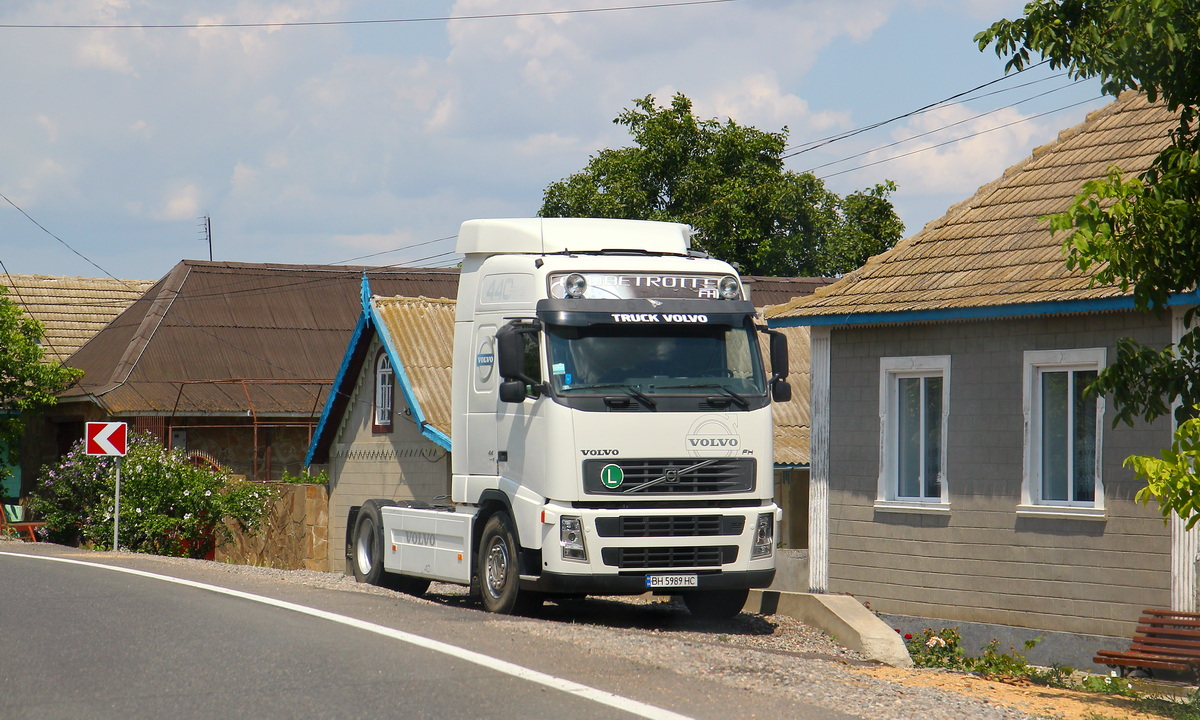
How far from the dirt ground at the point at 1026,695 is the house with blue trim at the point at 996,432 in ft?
11.1

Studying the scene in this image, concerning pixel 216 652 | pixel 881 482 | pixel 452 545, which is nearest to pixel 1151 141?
pixel 881 482

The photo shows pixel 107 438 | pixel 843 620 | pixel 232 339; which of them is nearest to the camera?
pixel 843 620

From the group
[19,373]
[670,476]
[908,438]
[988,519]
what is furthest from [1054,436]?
[19,373]

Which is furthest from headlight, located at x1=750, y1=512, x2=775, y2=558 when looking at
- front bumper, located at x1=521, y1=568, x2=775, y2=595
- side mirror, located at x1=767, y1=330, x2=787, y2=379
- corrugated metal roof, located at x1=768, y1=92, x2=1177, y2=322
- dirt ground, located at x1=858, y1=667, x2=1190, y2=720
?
corrugated metal roof, located at x1=768, y1=92, x2=1177, y2=322

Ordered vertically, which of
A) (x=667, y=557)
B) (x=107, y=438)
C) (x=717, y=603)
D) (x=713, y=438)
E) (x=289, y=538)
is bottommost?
(x=289, y=538)

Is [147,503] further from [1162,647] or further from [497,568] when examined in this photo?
[1162,647]

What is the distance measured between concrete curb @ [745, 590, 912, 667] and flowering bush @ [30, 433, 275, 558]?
15015 millimetres

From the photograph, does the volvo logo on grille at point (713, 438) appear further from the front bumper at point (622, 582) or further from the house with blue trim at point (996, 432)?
the house with blue trim at point (996, 432)

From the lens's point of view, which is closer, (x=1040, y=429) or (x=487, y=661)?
(x=487, y=661)

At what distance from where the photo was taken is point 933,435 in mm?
15281

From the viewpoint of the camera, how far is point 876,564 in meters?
15.6

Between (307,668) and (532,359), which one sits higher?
(532,359)

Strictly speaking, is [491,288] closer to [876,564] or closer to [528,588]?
[528,588]

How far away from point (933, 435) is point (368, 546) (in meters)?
6.73
